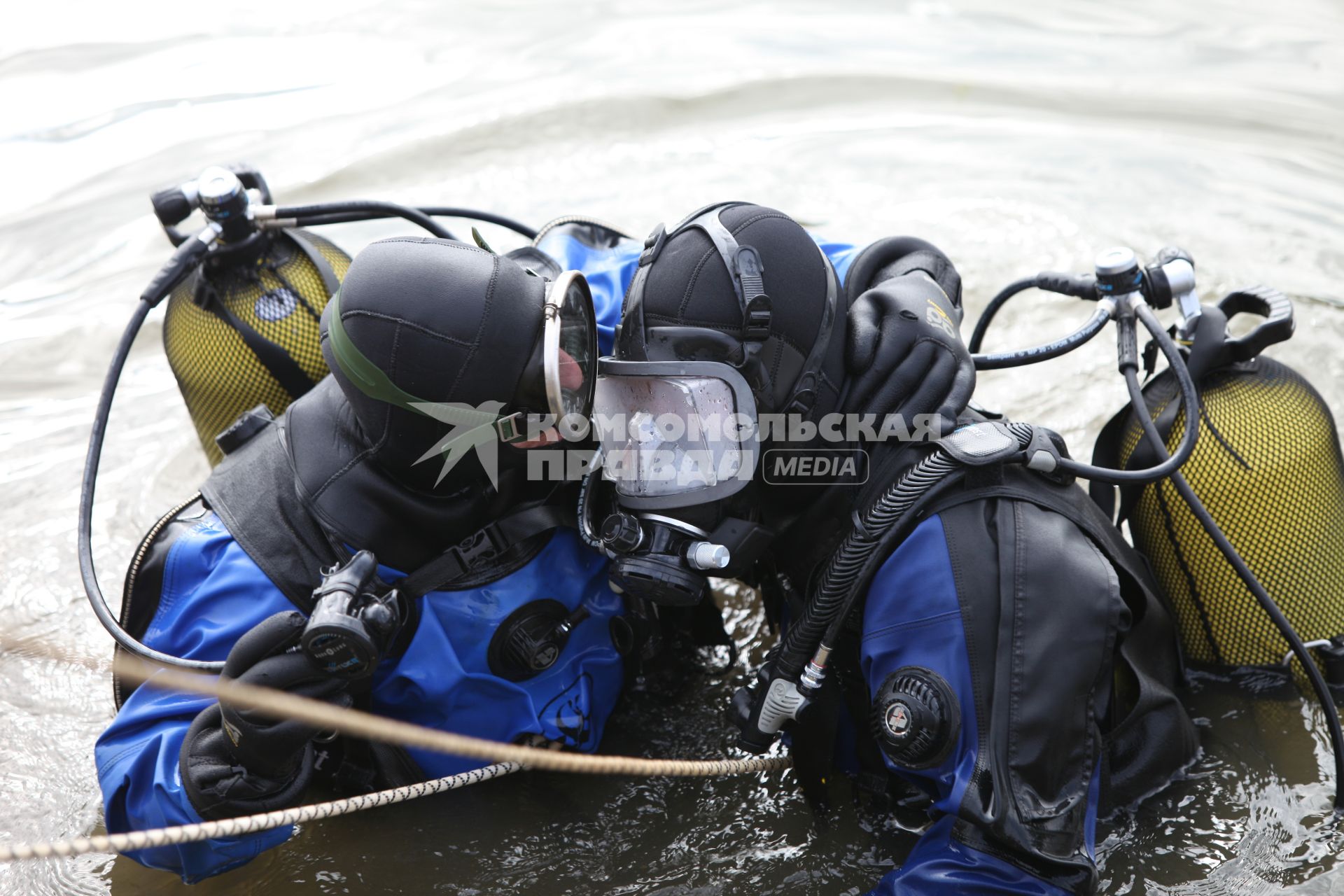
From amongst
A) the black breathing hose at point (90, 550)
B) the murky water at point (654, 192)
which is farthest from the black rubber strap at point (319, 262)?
the murky water at point (654, 192)

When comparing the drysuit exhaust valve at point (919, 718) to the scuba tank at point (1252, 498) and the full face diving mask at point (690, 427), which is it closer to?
the full face diving mask at point (690, 427)

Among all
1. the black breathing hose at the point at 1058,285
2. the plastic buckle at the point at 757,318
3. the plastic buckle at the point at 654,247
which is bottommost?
the black breathing hose at the point at 1058,285

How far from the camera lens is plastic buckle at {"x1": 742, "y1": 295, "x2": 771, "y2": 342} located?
2150 mm

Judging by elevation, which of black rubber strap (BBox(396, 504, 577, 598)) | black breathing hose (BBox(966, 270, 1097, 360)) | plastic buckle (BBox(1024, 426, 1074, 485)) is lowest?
black rubber strap (BBox(396, 504, 577, 598))

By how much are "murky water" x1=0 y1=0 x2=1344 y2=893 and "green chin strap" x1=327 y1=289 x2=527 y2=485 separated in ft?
3.22

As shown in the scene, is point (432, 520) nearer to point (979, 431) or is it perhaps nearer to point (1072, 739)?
point (979, 431)

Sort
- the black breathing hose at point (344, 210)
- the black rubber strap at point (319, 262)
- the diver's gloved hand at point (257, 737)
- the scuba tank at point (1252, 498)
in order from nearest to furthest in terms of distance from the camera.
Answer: the diver's gloved hand at point (257, 737), the scuba tank at point (1252, 498), the black breathing hose at point (344, 210), the black rubber strap at point (319, 262)

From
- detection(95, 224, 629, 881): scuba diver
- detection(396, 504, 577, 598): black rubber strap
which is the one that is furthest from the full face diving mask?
detection(396, 504, 577, 598): black rubber strap

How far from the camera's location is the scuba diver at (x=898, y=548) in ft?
6.88

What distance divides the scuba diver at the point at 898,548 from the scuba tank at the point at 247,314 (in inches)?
41.4

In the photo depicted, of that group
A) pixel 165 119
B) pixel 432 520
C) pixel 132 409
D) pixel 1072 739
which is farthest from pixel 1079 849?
pixel 165 119

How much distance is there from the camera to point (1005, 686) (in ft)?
6.84

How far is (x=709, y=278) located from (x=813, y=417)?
0.35m

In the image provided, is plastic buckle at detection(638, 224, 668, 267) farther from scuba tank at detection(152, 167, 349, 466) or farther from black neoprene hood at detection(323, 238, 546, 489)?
scuba tank at detection(152, 167, 349, 466)
